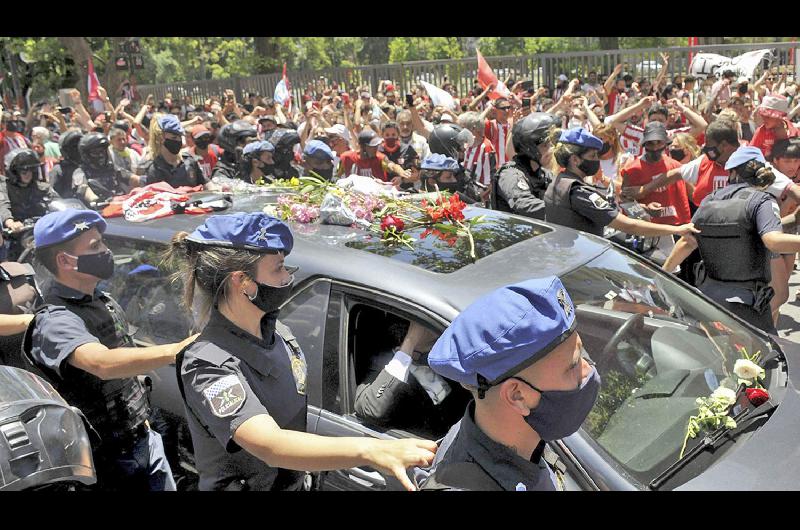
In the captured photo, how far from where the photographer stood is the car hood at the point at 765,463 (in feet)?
7.97

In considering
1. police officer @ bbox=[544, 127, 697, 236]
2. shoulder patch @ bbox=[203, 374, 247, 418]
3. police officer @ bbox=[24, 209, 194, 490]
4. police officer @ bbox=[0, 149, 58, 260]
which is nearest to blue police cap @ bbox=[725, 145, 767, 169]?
police officer @ bbox=[544, 127, 697, 236]

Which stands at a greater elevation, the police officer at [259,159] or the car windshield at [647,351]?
the police officer at [259,159]

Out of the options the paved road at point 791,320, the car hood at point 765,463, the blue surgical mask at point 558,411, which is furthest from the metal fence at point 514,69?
the blue surgical mask at point 558,411

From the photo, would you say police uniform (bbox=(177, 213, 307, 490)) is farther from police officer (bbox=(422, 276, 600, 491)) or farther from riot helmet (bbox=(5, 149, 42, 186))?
riot helmet (bbox=(5, 149, 42, 186))

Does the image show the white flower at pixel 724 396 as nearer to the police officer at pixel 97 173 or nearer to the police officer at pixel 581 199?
the police officer at pixel 581 199

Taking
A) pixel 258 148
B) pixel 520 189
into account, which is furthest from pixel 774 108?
pixel 258 148

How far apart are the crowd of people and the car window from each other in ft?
0.74

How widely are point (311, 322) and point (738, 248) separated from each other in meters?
2.76

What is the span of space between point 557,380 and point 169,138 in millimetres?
6406

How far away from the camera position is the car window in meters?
3.04

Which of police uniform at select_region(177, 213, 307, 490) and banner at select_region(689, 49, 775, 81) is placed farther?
banner at select_region(689, 49, 775, 81)

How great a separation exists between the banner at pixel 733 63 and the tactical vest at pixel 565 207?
387 inches

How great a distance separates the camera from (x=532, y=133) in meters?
5.53
